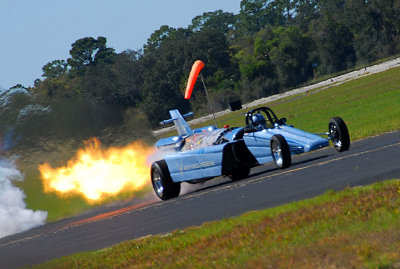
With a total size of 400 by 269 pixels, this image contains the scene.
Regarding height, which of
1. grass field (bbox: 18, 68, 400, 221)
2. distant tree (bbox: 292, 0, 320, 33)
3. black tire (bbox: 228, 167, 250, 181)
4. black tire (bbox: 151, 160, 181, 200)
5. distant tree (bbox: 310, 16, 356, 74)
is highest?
distant tree (bbox: 292, 0, 320, 33)

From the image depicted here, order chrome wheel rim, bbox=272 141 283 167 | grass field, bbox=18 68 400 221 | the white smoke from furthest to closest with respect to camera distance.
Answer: grass field, bbox=18 68 400 221 → the white smoke → chrome wheel rim, bbox=272 141 283 167

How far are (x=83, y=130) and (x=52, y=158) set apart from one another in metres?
1.71

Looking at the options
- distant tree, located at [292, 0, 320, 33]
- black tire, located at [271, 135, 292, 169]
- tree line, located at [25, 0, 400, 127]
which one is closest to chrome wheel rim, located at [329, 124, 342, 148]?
black tire, located at [271, 135, 292, 169]

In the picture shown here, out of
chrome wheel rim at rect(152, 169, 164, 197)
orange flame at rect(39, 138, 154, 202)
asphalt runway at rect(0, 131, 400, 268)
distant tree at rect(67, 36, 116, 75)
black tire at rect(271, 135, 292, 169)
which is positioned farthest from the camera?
distant tree at rect(67, 36, 116, 75)

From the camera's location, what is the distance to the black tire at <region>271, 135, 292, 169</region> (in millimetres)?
18969

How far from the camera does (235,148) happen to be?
20719 mm

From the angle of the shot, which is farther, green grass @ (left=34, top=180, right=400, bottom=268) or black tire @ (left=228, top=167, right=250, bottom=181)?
black tire @ (left=228, top=167, right=250, bottom=181)

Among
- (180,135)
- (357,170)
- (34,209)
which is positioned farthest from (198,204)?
(34,209)

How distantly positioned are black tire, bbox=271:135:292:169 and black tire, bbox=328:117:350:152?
54.4 inches

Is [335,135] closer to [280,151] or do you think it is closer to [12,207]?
[280,151]

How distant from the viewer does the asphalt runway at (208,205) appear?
15312 millimetres

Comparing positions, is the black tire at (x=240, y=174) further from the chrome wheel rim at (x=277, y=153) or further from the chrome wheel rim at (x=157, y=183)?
the chrome wheel rim at (x=277, y=153)

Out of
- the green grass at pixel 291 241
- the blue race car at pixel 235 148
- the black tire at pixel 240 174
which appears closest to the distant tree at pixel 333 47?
the black tire at pixel 240 174

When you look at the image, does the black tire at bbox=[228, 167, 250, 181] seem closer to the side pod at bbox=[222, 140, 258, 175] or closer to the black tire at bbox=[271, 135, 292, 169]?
the side pod at bbox=[222, 140, 258, 175]
